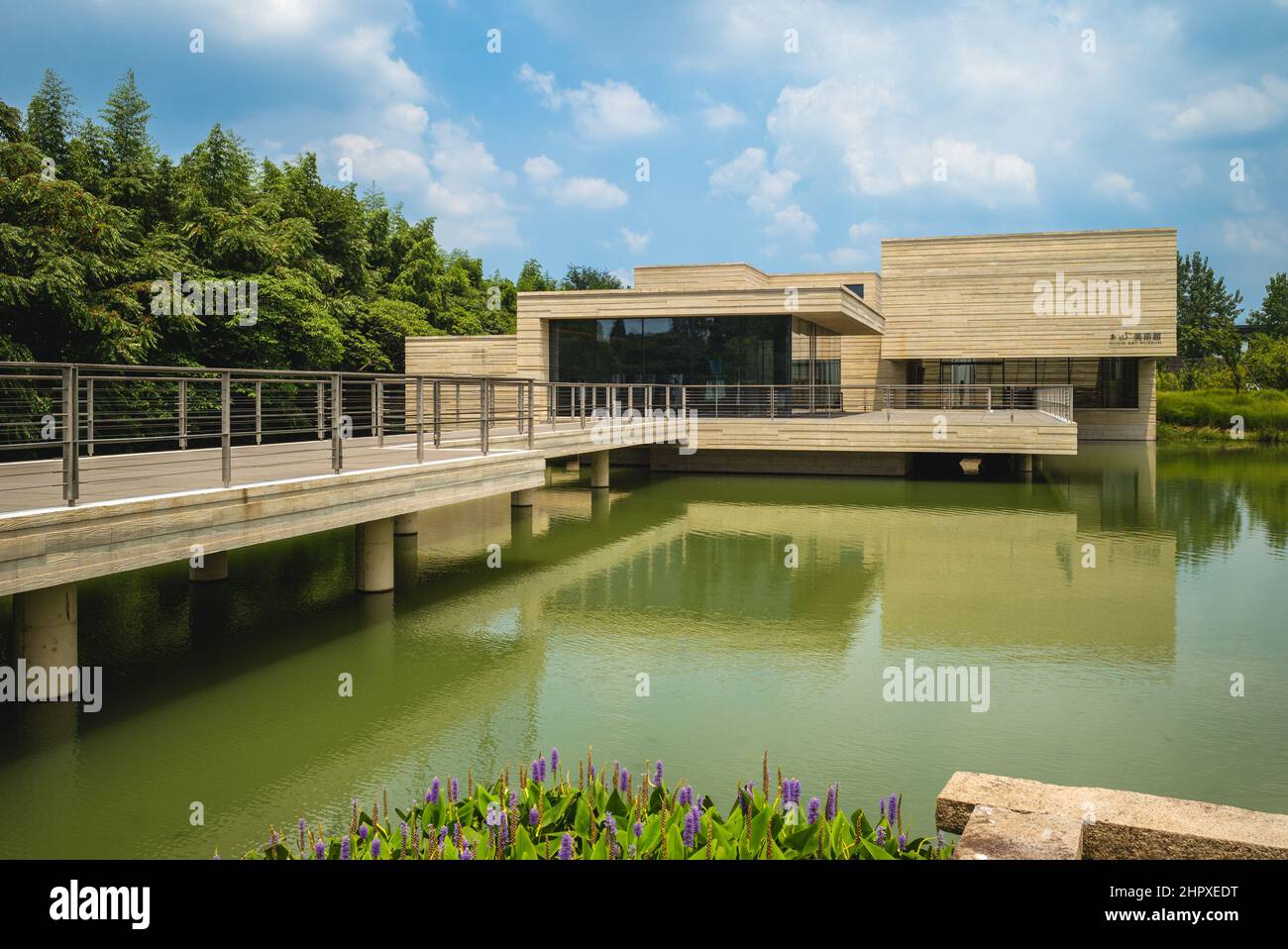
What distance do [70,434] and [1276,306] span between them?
8687cm

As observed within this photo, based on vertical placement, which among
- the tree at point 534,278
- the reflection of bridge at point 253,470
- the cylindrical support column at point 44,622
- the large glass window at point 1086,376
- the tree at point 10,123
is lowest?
the cylindrical support column at point 44,622

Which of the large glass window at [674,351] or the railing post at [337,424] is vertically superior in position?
the large glass window at [674,351]

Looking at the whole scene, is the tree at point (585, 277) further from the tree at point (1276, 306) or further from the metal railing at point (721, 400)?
the metal railing at point (721, 400)

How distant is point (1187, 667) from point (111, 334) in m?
21.4

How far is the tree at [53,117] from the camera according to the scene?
27609 mm

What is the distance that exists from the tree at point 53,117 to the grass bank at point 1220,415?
35910mm

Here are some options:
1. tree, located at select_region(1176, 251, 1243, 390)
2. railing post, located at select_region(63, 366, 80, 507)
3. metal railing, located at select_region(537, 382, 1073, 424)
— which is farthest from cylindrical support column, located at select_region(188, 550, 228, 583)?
tree, located at select_region(1176, 251, 1243, 390)

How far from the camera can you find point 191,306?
86.1ft

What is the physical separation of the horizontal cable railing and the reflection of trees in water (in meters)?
3.92

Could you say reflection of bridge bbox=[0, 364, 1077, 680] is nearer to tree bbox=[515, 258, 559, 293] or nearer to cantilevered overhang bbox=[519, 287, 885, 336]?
cantilevered overhang bbox=[519, 287, 885, 336]

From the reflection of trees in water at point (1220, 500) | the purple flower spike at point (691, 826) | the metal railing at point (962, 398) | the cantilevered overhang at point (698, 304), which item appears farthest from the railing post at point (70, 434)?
the metal railing at point (962, 398)

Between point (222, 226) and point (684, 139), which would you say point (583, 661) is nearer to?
point (222, 226)

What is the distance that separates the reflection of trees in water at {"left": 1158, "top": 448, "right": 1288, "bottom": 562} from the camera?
16656 mm

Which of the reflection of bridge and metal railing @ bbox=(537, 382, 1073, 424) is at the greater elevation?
metal railing @ bbox=(537, 382, 1073, 424)
